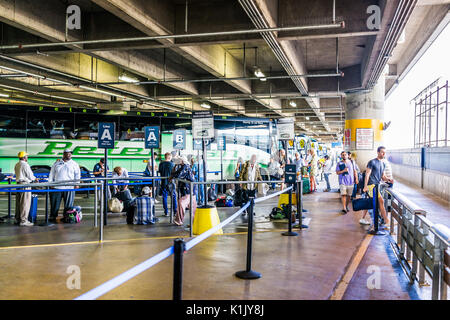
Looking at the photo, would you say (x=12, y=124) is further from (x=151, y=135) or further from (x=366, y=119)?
(x=366, y=119)

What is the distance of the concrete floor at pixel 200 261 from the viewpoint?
512cm

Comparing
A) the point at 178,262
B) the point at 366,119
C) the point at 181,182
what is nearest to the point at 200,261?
the point at 178,262

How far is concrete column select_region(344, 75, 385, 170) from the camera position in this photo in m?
17.5

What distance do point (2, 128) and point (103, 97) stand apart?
9695mm

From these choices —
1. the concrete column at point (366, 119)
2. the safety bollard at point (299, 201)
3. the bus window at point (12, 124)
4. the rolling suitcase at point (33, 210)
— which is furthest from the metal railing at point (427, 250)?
the bus window at point (12, 124)

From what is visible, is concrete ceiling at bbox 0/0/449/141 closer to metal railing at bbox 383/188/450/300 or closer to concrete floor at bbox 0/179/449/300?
metal railing at bbox 383/188/450/300

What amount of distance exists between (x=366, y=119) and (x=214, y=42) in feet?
29.1

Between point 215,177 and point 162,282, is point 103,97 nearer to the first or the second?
point 215,177

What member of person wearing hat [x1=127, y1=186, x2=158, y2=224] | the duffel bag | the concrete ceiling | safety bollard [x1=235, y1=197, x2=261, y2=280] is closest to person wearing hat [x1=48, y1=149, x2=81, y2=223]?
person wearing hat [x1=127, y1=186, x2=158, y2=224]

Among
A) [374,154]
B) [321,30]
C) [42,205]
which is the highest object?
[321,30]

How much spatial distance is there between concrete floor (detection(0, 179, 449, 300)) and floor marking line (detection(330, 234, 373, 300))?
7 centimetres

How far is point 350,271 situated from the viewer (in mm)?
6113
